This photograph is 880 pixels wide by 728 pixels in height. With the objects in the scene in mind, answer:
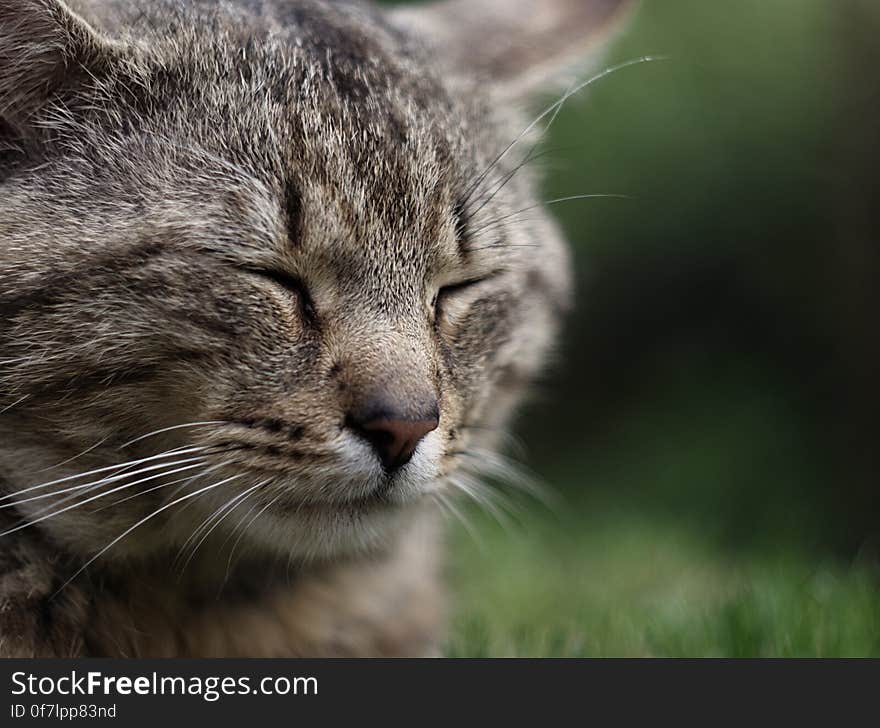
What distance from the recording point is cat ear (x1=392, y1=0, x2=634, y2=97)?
237 cm

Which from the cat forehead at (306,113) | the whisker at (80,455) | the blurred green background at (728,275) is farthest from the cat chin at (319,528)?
the blurred green background at (728,275)

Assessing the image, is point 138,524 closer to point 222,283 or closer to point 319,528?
point 319,528

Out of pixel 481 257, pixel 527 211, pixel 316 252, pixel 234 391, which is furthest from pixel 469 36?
pixel 234 391

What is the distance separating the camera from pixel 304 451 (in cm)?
157

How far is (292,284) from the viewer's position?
1635mm

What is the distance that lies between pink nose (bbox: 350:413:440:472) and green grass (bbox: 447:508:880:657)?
2.26 feet

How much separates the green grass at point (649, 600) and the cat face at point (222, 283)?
0.69 metres

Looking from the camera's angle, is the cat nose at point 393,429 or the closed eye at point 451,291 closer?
the cat nose at point 393,429

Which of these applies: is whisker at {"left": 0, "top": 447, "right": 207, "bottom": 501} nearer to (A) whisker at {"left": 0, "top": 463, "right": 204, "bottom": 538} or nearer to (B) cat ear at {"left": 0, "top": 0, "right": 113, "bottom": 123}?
(A) whisker at {"left": 0, "top": 463, "right": 204, "bottom": 538}

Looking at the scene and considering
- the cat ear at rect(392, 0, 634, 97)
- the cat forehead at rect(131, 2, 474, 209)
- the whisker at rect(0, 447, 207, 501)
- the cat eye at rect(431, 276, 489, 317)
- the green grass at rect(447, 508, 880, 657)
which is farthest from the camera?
the cat ear at rect(392, 0, 634, 97)

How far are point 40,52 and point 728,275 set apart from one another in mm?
3523

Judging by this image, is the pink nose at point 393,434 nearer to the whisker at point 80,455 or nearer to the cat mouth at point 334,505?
the cat mouth at point 334,505

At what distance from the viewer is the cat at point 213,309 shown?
1577 millimetres

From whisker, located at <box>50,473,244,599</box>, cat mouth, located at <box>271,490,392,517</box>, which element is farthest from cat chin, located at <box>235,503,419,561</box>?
whisker, located at <box>50,473,244,599</box>
